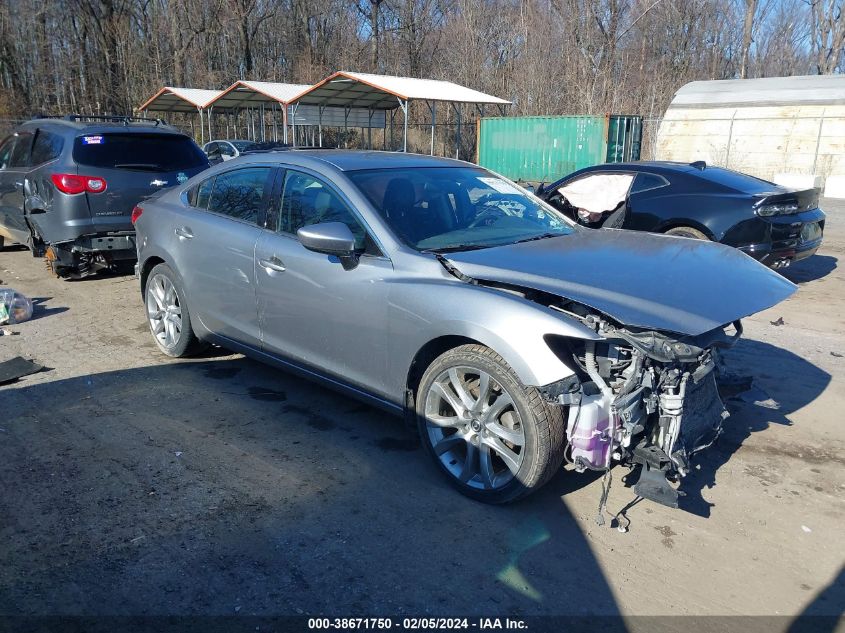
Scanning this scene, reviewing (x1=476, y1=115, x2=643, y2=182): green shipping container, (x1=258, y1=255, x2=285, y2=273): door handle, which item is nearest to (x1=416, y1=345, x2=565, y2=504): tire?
(x1=258, y1=255, x2=285, y2=273): door handle

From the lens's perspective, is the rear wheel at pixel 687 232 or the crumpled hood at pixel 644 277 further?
the rear wheel at pixel 687 232

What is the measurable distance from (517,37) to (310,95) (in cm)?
1466

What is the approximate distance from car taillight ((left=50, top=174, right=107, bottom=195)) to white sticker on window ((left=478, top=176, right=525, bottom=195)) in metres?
5.18

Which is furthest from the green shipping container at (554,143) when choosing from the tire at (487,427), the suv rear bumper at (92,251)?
the tire at (487,427)

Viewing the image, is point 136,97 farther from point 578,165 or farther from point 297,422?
point 297,422

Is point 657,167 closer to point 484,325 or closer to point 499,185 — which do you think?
point 499,185

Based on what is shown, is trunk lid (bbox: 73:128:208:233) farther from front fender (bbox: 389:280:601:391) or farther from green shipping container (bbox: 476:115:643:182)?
green shipping container (bbox: 476:115:643:182)

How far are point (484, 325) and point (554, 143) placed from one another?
2114 cm

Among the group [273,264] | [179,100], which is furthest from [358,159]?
[179,100]

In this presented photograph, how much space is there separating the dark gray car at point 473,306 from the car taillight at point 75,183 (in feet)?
10.8

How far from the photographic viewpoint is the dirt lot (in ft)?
9.53

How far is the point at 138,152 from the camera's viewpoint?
844 centimetres

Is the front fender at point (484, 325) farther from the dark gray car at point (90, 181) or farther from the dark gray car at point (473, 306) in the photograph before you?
the dark gray car at point (90, 181)

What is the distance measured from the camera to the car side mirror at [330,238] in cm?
391
